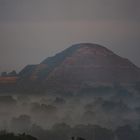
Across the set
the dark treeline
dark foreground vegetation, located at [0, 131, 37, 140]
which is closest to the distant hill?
the dark treeline

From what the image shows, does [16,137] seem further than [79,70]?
No

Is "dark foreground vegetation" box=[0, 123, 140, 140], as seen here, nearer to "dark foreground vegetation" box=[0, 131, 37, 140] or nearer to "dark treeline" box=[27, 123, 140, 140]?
"dark treeline" box=[27, 123, 140, 140]

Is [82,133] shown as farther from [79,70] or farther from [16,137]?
[16,137]

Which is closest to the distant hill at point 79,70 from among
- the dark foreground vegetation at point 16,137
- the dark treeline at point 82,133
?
the dark treeline at point 82,133

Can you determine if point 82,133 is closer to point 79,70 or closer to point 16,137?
point 79,70

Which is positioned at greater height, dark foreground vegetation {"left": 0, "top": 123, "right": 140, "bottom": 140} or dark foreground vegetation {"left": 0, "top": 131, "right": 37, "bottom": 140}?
dark foreground vegetation {"left": 0, "top": 131, "right": 37, "bottom": 140}

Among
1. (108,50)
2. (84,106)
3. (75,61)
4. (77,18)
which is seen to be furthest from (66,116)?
(77,18)

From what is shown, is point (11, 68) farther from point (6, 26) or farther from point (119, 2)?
point (119, 2)

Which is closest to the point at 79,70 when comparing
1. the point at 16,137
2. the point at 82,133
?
the point at 82,133

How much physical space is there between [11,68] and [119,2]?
0.89m

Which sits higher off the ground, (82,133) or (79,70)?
(79,70)

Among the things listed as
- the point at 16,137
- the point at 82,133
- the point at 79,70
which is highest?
the point at 79,70

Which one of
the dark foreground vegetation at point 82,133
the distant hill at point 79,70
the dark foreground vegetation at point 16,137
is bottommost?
the dark foreground vegetation at point 82,133

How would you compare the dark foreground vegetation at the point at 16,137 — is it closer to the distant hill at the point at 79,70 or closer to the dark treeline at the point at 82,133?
the dark treeline at the point at 82,133
